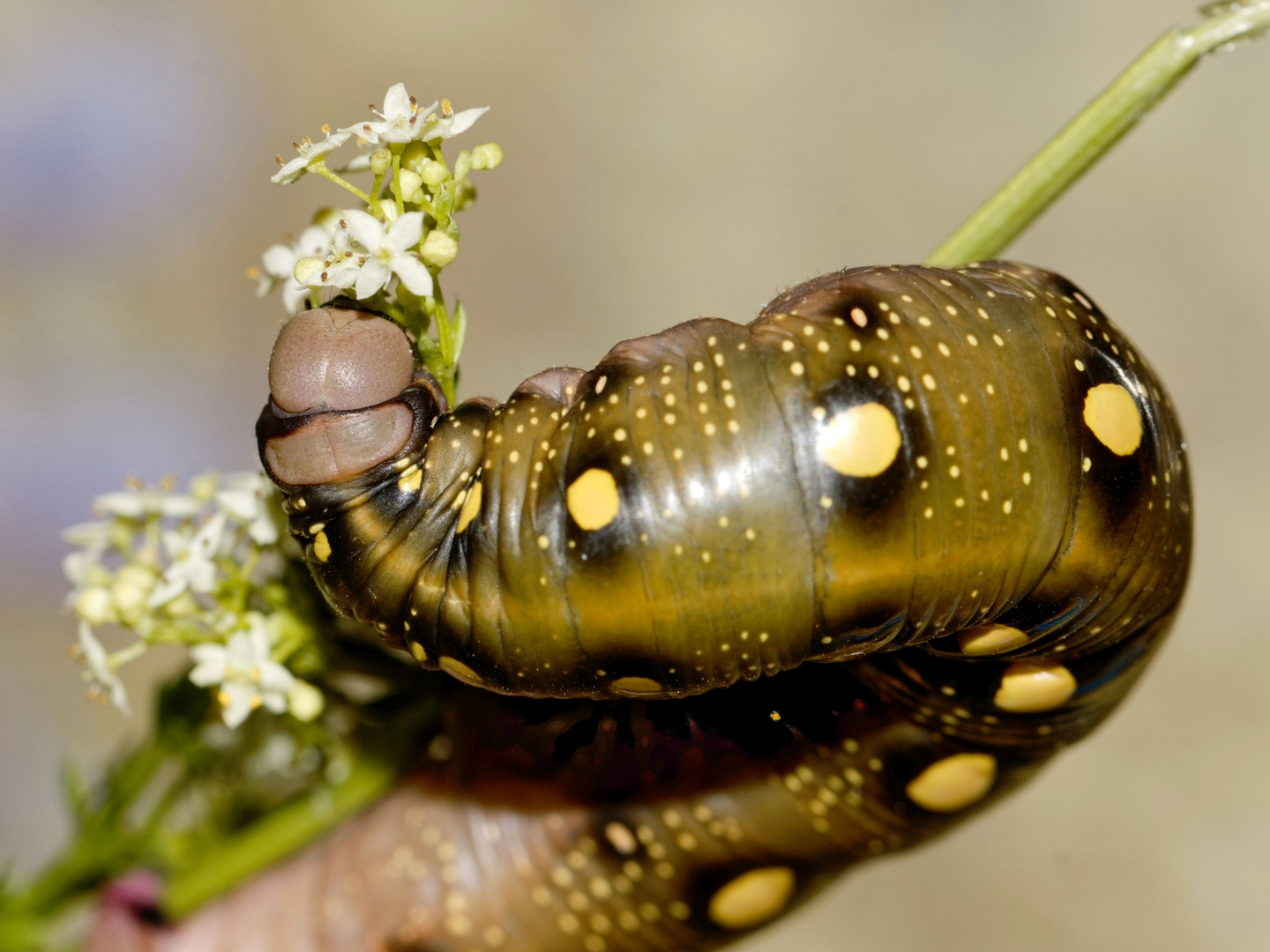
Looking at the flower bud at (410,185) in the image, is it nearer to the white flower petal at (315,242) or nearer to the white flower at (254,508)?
the white flower petal at (315,242)

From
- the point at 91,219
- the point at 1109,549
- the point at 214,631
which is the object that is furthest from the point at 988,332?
the point at 91,219

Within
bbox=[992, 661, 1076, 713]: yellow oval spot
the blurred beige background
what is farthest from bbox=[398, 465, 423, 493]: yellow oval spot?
the blurred beige background

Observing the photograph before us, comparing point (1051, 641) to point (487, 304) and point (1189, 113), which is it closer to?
point (487, 304)

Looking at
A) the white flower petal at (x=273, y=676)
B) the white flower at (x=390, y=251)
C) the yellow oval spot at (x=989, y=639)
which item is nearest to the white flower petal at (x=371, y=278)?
the white flower at (x=390, y=251)

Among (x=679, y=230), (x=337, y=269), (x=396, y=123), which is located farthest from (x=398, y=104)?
(x=679, y=230)

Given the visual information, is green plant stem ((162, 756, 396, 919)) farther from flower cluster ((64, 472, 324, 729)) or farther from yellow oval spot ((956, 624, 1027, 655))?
yellow oval spot ((956, 624, 1027, 655))

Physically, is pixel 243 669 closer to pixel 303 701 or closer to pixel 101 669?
pixel 303 701

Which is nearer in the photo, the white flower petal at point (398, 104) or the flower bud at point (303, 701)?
the white flower petal at point (398, 104)
